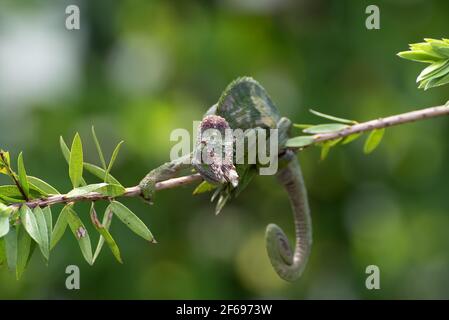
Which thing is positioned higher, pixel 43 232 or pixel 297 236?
pixel 43 232

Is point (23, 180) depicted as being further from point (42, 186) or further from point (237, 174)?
point (237, 174)

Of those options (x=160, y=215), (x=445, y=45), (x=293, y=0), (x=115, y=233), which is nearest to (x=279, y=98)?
(x=293, y=0)

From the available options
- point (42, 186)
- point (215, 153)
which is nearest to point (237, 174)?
point (215, 153)

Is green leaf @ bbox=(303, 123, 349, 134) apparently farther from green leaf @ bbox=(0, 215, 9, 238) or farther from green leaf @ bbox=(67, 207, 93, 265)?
green leaf @ bbox=(0, 215, 9, 238)

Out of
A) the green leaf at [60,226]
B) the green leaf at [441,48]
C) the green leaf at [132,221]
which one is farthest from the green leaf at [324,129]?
the green leaf at [60,226]

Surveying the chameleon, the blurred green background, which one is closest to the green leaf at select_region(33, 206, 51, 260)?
the chameleon

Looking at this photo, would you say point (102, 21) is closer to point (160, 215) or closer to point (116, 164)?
point (116, 164)
